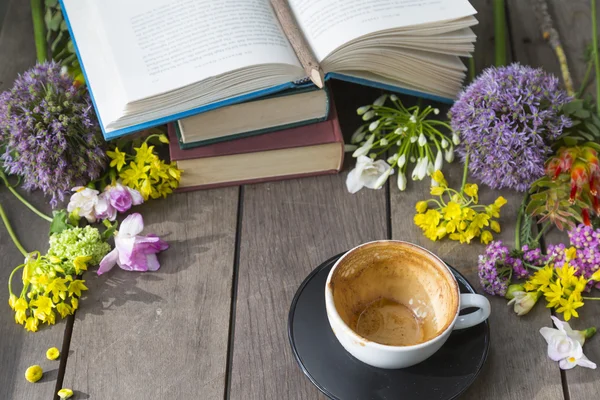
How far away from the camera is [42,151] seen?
1.02 metres

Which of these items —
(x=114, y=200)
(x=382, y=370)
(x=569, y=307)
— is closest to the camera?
(x=382, y=370)

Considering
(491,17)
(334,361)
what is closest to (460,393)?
(334,361)

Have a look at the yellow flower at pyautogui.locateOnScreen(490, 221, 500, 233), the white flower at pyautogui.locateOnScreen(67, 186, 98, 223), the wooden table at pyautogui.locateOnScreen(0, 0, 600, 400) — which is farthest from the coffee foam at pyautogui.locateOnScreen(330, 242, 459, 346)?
the white flower at pyautogui.locateOnScreen(67, 186, 98, 223)

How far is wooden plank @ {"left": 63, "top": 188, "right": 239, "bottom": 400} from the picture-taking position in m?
0.91

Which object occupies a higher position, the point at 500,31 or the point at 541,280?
the point at 500,31

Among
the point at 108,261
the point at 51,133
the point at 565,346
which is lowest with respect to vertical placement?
the point at 565,346

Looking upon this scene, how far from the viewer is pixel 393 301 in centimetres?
92

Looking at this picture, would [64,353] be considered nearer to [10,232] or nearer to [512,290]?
[10,232]

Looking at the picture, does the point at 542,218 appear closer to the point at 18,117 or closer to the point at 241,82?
the point at 241,82

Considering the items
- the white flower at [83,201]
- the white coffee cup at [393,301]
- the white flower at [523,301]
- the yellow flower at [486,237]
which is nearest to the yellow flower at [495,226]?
the yellow flower at [486,237]

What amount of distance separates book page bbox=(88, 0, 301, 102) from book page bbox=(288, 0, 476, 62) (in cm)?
5

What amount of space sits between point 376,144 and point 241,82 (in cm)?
26

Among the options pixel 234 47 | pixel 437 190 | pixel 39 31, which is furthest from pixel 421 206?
pixel 39 31

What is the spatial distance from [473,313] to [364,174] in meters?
0.35
